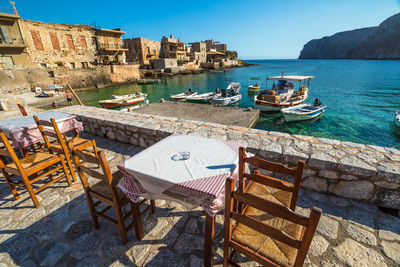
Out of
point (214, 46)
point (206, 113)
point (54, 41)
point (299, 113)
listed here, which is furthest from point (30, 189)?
point (214, 46)

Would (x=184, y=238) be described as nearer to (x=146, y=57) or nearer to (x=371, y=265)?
(x=371, y=265)

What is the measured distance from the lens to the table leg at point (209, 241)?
74.2 inches

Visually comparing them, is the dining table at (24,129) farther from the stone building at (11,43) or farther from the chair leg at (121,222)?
the stone building at (11,43)

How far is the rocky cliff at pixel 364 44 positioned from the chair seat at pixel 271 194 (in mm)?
156968

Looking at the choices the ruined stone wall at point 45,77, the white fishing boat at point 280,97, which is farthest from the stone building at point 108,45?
the white fishing boat at point 280,97

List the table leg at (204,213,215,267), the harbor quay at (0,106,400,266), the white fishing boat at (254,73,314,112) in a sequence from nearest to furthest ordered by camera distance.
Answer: the table leg at (204,213,215,267) < the harbor quay at (0,106,400,266) < the white fishing boat at (254,73,314,112)

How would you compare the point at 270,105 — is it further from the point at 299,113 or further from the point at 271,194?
the point at 271,194

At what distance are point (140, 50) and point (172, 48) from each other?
10.6 meters

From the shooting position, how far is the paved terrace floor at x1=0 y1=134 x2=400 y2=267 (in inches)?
85.4

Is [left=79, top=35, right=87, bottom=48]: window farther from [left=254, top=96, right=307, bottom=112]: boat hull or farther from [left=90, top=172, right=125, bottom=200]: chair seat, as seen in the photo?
[left=90, top=172, right=125, bottom=200]: chair seat

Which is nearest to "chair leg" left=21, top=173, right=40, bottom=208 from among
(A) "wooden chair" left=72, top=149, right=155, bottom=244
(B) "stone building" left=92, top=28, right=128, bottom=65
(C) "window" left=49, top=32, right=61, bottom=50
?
(A) "wooden chair" left=72, top=149, right=155, bottom=244

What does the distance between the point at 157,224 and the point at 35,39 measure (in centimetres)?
3956

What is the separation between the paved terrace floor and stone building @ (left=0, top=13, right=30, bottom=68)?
3225 centimetres

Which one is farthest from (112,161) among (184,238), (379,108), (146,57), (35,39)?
(146,57)
